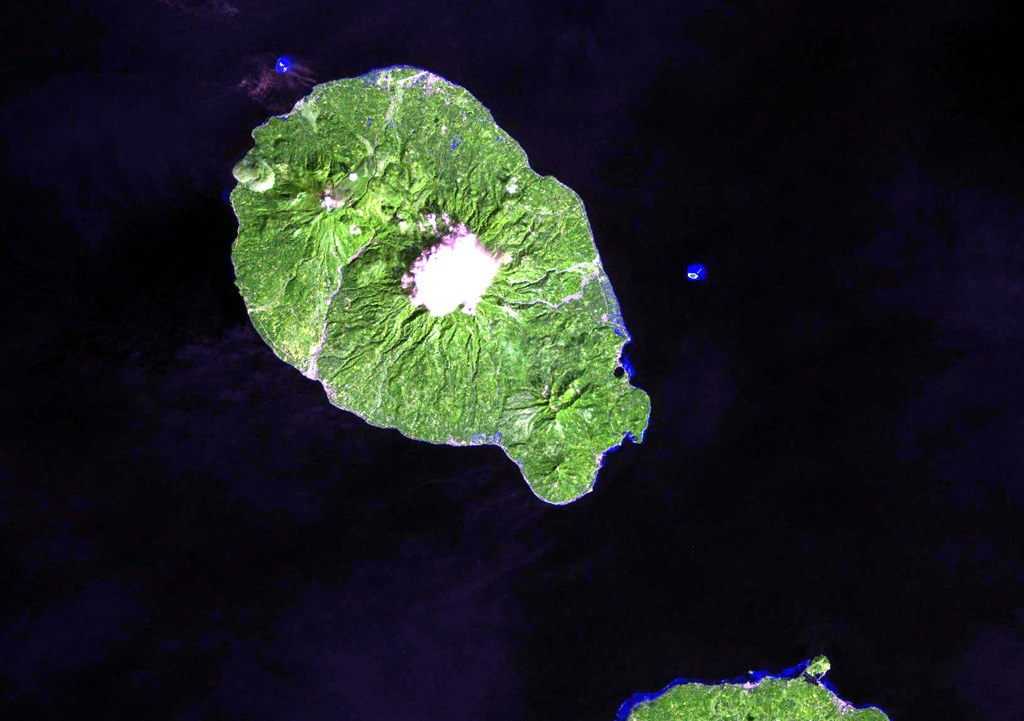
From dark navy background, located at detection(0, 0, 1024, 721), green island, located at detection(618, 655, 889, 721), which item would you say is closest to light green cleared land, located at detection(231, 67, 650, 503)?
dark navy background, located at detection(0, 0, 1024, 721)

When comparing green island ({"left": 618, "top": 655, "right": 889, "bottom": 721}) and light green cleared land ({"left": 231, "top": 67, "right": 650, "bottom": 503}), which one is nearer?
light green cleared land ({"left": 231, "top": 67, "right": 650, "bottom": 503})

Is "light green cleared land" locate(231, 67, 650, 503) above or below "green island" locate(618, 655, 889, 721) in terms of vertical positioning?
above

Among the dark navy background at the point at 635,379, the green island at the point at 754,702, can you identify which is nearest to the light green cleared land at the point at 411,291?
the dark navy background at the point at 635,379

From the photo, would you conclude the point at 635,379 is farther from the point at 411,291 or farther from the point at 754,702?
the point at 754,702

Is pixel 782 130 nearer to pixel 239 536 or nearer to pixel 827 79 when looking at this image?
pixel 827 79

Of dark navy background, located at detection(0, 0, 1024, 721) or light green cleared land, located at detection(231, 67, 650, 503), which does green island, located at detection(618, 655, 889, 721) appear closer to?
dark navy background, located at detection(0, 0, 1024, 721)

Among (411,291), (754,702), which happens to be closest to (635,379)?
(411,291)
